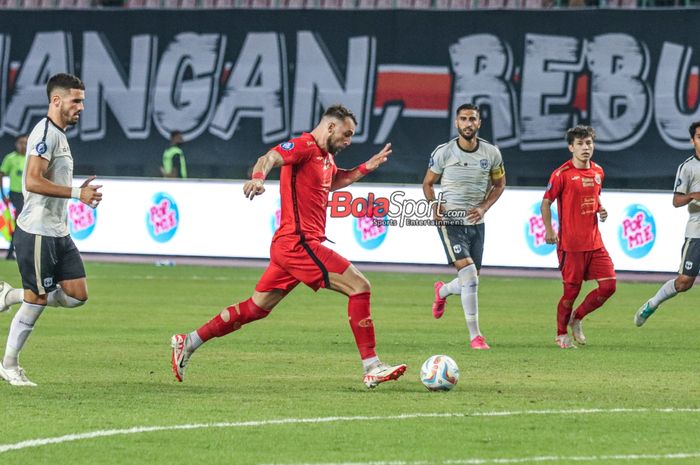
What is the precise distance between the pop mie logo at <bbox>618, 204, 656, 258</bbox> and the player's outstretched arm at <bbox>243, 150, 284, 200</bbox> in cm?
1313

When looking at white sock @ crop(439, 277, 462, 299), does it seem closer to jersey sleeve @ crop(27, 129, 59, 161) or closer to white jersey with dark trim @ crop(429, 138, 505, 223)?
white jersey with dark trim @ crop(429, 138, 505, 223)

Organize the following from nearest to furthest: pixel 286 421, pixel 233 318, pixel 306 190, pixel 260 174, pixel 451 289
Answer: pixel 286 421 < pixel 260 174 < pixel 306 190 < pixel 233 318 < pixel 451 289

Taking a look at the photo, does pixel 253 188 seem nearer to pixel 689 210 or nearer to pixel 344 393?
pixel 344 393

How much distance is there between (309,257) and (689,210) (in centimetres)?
553

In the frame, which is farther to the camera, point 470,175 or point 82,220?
point 82,220

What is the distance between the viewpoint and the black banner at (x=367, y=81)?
2428 cm

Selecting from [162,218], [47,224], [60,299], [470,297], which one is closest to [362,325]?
[60,299]

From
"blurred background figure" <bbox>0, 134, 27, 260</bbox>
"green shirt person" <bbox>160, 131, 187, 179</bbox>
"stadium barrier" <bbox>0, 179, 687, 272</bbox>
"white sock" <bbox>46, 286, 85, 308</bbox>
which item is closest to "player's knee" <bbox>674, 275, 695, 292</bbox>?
"white sock" <bbox>46, 286, 85, 308</bbox>

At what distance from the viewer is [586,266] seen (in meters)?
13.9

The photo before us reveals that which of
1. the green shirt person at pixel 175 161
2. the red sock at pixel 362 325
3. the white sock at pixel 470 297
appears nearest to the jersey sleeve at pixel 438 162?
the white sock at pixel 470 297

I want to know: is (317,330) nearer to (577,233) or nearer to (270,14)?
(577,233)

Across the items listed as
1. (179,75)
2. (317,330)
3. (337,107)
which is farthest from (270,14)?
(337,107)

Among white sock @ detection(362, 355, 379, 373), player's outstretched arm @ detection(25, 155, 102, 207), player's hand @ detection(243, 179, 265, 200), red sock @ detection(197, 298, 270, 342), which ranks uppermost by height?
player's hand @ detection(243, 179, 265, 200)

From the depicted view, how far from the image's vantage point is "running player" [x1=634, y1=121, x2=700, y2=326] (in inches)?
559
